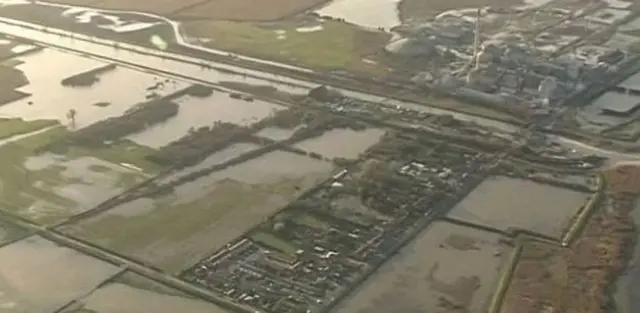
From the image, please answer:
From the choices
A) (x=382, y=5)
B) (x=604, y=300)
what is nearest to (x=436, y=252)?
(x=604, y=300)

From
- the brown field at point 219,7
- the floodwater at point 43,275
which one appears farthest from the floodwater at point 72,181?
the brown field at point 219,7

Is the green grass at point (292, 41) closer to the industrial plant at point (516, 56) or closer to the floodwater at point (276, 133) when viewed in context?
the industrial plant at point (516, 56)

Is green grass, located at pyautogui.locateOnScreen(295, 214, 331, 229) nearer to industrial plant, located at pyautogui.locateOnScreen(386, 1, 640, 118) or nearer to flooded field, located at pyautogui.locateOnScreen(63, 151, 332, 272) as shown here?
flooded field, located at pyautogui.locateOnScreen(63, 151, 332, 272)

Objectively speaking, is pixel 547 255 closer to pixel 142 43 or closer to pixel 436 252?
pixel 436 252

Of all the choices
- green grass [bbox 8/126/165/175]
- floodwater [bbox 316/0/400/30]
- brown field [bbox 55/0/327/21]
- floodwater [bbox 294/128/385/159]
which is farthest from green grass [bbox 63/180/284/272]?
brown field [bbox 55/0/327/21]

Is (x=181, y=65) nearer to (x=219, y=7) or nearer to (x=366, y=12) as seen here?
(x=219, y=7)

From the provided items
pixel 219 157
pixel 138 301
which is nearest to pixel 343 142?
pixel 219 157
